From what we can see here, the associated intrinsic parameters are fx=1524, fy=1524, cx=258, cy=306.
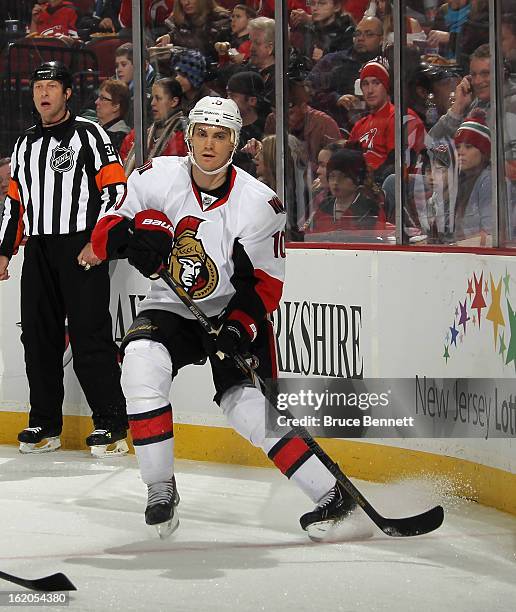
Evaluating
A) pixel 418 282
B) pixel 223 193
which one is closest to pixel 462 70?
pixel 418 282

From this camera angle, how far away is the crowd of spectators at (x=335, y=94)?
487 centimetres

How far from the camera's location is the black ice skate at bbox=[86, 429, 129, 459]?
218 inches

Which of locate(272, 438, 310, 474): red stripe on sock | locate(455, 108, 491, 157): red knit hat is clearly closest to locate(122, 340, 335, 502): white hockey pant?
locate(272, 438, 310, 474): red stripe on sock

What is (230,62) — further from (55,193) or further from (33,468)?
(33,468)

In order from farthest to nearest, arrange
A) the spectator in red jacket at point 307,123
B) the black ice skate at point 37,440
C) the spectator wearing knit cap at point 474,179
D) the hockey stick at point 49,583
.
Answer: the black ice skate at point 37,440, the spectator in red jacket at point 307,123, the spectator wearing knit cap at point 474,179, the hockey stick at point 49,583

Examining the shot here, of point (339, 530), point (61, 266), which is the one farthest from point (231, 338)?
point (61, 266)

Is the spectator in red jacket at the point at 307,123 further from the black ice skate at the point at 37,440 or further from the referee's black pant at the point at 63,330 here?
the black ice skate at the point at 37,440

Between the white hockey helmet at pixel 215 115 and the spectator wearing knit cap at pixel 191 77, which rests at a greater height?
the spectator wearing knit cap at pixel 191 77

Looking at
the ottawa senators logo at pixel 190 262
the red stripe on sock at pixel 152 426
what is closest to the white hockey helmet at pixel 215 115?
the ottawa senators logo at pixel 190 262

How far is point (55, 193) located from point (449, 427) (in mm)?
1871

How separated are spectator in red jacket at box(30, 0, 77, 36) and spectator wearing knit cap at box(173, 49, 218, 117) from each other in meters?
0.49

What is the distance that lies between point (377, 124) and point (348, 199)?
11.5 inches

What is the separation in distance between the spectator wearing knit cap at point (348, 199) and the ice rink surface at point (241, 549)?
919 millimetres

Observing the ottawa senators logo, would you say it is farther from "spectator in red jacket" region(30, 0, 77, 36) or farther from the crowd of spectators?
"spectator in red jacket" region(30, 0, 77, 36)
